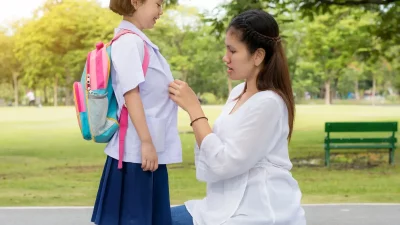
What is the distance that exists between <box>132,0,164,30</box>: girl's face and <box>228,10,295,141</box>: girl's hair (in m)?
0.32

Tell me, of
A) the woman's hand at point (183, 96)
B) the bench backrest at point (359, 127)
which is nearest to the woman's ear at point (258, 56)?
the woman's hand at point (183, 96)

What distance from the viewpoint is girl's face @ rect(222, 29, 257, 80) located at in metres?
2.03

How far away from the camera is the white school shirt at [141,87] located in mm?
2131

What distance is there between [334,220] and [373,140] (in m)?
6.17

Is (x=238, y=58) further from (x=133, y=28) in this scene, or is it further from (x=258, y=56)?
(x=133, y=28)

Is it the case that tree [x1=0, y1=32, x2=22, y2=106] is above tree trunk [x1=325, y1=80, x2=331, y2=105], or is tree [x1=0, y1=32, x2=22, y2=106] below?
above

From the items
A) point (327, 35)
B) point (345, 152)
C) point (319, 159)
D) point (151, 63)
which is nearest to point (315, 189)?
point (319, 159)

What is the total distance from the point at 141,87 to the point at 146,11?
272mm

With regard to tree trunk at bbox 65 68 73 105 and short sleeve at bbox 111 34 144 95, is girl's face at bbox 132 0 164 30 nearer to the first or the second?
short sleeve at bbox 111 34 144 95

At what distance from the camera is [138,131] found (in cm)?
215

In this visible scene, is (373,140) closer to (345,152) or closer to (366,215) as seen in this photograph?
(345,152)

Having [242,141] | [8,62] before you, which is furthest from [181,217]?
[8,62]

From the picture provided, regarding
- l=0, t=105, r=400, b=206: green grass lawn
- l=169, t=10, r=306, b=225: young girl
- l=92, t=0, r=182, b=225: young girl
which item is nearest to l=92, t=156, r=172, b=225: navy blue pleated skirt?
l=92, t=0, r=182, b=225: young girl

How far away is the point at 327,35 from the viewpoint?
120 ft
